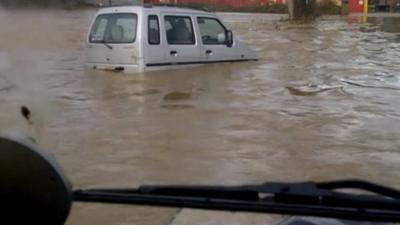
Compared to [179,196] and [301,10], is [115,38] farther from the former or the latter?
[301,10]

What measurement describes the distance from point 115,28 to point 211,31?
210 centimetres

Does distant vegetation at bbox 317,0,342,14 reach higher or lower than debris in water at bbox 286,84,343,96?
lower

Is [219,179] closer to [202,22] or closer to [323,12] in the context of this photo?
[202,22]

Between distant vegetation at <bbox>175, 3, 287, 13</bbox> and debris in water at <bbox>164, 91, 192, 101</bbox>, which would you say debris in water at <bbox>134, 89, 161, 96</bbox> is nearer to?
debris in water at <bbox>164, 91, 192, 101</bbox>

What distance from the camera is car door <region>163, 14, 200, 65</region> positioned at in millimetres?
14062

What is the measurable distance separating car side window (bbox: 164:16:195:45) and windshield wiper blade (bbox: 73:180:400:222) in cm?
1158

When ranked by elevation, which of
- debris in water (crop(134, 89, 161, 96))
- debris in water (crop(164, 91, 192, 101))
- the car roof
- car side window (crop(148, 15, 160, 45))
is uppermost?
the car roof

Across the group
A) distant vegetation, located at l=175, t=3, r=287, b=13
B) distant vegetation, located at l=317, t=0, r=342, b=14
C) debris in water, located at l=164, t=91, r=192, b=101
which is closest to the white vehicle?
debris in water, located at l=164, t=91, r=192, b=101

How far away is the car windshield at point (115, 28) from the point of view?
13672mm

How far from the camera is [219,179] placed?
7203 mm

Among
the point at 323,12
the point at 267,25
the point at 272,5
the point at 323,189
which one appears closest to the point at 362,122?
the point at 323,189

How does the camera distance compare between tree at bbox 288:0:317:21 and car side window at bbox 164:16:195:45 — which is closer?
car side window at bbox 164:16:195:45

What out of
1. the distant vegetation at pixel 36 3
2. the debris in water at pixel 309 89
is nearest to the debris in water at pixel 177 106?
the debris in water at pixel 309 89

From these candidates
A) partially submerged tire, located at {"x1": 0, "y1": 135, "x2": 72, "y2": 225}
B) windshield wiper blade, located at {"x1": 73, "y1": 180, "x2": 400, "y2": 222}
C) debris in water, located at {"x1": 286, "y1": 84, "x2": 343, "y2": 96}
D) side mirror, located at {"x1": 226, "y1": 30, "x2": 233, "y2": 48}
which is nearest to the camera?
partially submerged tire, located at {"x1": 0, "y1": 135, "x2": 72, "y2": 225}
